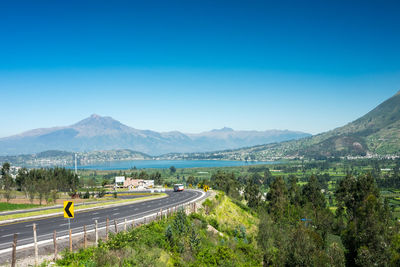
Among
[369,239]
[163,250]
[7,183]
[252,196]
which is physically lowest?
[369,239]

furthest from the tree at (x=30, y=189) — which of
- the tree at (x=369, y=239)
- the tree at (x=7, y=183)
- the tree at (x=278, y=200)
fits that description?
the tree at (x=369, y=239)

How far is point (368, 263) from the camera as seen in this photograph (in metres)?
55.9

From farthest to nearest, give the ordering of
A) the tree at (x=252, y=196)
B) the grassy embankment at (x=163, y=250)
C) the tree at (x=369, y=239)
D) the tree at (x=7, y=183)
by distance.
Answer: the tree at (x=252, y=196) → the tree at (x=7, y=183) → the tree at (x=369, y=239) → the grassy embankment at (x=163, y=250)

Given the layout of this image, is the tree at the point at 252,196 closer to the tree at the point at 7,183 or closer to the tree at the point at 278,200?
the tree at the point at 278,200

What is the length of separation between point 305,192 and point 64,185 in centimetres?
8287

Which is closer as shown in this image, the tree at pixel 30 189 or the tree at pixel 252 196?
the tree at pixel 30 189

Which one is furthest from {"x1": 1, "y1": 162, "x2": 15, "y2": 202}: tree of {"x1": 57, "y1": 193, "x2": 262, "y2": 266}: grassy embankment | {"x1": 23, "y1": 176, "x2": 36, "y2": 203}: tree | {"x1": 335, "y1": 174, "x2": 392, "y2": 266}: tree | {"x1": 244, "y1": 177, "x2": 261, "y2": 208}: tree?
{"x1": 335, "y1": 174, "x2": 392, "y2": 266}: tree

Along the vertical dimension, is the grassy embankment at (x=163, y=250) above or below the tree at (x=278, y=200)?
above

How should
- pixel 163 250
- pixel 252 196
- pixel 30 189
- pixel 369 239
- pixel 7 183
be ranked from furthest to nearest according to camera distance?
pixel 252 196, pixel 7 183, pixel 30 189, pixel 369 239, pixel 163 250

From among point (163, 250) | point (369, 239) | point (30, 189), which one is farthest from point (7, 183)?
point (369, 239)

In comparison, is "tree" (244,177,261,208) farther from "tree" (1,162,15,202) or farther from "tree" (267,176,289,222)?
"tree" (1,162,15,202)

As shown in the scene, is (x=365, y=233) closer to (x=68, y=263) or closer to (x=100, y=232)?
(x=100, y=232)

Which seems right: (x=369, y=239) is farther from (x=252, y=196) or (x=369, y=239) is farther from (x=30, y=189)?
(x=30, y=189)

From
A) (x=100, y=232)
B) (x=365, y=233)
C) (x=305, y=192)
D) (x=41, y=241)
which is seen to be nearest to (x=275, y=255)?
(x=365, y=233)
